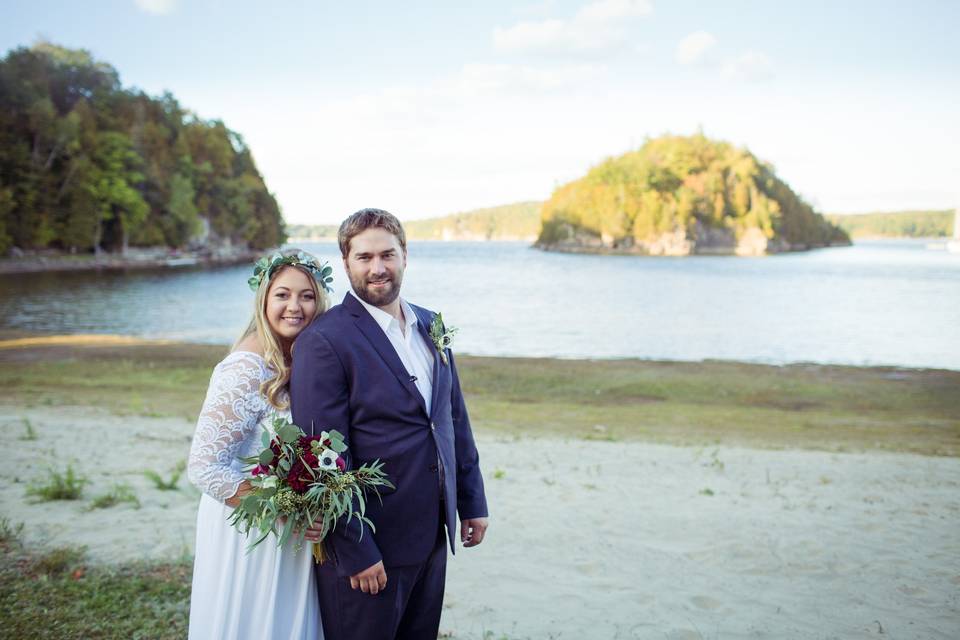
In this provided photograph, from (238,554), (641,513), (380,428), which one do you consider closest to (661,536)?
(641,513)

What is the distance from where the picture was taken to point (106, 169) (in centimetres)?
8331

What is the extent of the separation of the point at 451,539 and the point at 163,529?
13.7 feet

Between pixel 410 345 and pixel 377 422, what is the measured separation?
1.40ft

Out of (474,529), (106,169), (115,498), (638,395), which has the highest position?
(106,169)

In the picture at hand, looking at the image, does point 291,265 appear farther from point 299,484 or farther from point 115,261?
point 115,261

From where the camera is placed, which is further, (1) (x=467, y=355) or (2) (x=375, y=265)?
(1) (x=467, y=355)

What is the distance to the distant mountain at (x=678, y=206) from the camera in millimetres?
146000

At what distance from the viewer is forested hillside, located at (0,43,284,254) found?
7219 cm

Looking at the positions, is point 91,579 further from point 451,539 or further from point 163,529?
point 451,539

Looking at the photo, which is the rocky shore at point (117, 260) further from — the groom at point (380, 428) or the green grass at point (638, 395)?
the groom at point (380, 428)

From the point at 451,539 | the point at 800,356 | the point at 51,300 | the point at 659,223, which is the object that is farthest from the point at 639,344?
the point at 659,223

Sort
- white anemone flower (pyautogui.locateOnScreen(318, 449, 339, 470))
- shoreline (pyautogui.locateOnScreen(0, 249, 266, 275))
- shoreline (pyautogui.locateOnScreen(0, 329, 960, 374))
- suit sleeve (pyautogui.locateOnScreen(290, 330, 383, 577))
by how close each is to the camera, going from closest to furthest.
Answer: white anemone flower (pyautogui.locateOnScreen(318, 449, 339, 470)) < suit sleeve (pyautogui.locateOnScreen(290, 330, 383, 577)) < shoreline (pyautogui.locateOnScreen(0, 329, 960, 374)) < shoreline (pyautogui.locateOnScreen(0, 249, 266, 275))

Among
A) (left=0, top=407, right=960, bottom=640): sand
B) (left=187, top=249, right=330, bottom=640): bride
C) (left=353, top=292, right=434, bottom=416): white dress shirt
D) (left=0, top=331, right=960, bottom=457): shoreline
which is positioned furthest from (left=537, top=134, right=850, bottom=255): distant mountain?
(left=187, top=249, right=330, bottom=640): bride

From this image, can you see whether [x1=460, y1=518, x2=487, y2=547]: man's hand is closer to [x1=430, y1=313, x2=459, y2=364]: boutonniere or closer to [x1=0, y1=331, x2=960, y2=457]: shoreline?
[x1=430, y1=313, x2=459, y2=364]: boutonniere
